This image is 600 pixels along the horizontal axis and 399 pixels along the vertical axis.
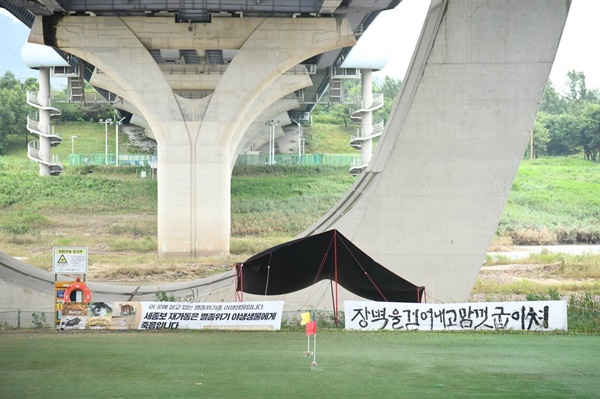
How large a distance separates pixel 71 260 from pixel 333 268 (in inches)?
268

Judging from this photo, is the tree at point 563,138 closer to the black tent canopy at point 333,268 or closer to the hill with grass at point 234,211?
the hill with grass at point 234,211

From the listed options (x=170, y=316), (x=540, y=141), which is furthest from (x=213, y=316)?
(x=540, y=141)

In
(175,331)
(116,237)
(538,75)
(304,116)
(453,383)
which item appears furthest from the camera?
(304,116)

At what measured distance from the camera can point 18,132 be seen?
149 m

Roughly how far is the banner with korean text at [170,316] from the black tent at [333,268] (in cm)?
288

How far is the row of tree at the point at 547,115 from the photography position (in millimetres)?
120188

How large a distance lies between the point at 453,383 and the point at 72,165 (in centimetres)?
10238

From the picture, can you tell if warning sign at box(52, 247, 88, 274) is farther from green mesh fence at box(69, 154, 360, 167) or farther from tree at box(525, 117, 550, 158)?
tree at box(525, 117, 550, 158)

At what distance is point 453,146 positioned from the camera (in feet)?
105

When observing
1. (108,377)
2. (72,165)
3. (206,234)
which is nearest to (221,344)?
(108,377)

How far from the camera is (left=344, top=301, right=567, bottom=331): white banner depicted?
26.8 m

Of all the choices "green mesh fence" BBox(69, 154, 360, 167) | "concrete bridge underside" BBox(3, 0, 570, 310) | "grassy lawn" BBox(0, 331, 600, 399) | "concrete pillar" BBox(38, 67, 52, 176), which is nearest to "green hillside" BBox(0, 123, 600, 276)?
"concrete pillar" BBox(38, 67, 52, 176)

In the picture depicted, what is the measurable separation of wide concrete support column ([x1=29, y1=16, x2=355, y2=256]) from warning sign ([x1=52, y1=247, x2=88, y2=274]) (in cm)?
2720

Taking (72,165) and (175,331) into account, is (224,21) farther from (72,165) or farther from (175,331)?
(72,165)
